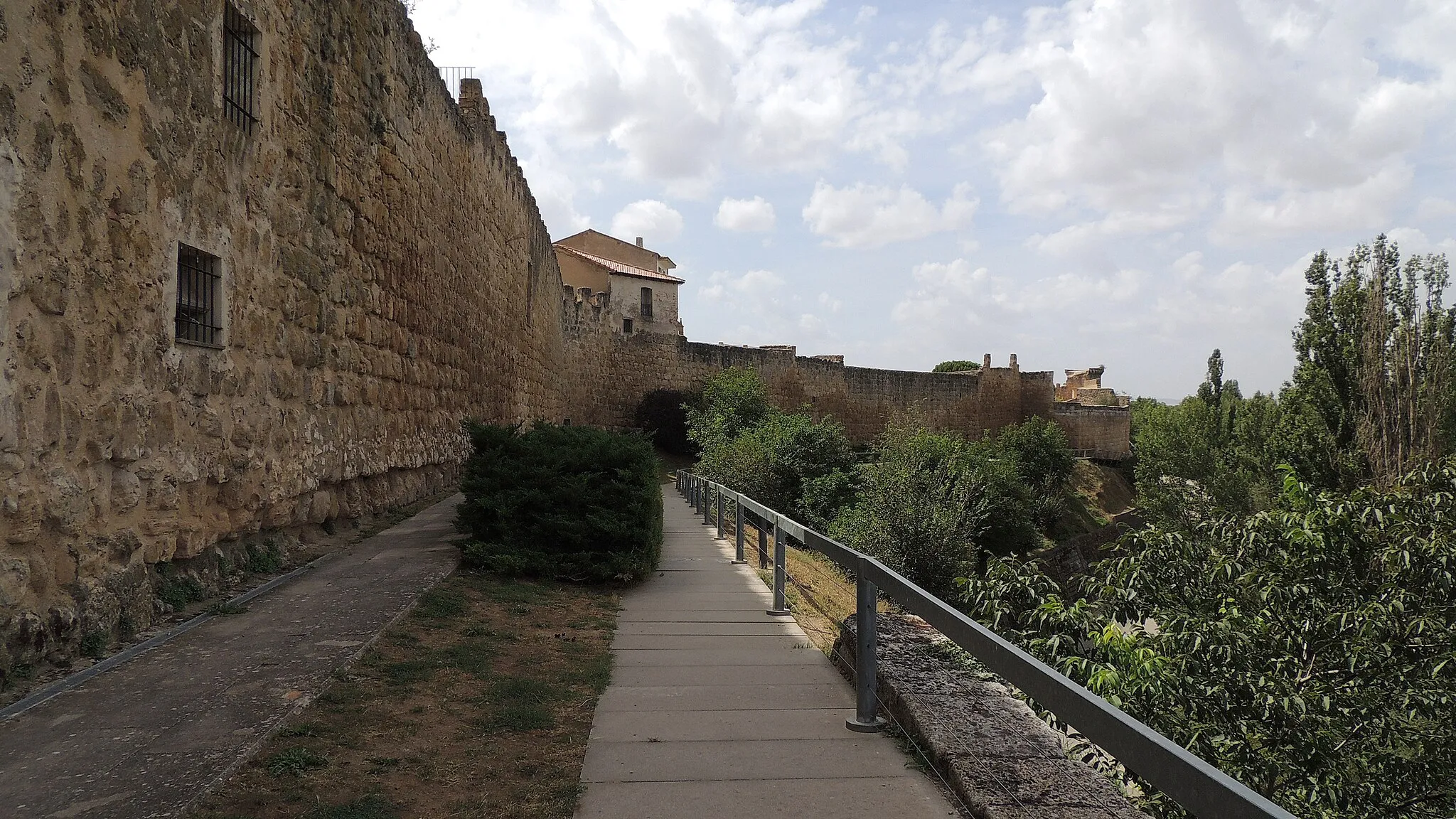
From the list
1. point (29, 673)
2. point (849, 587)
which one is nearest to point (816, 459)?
point (849, 587)

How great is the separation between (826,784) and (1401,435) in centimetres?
2278

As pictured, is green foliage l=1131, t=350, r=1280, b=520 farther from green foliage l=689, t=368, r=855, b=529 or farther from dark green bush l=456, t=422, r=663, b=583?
dark green bush l=456, t=422, r=663, b=583

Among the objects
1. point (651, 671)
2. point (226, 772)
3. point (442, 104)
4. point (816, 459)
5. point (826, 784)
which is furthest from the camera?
point (816, 459)

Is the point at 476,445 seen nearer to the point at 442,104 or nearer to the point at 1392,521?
the point at 442,104

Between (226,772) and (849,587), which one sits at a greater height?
(226,772)

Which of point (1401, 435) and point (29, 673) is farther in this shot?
point (1401, 435)

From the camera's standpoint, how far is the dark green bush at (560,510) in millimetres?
6797

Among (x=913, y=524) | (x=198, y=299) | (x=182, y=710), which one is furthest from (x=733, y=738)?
(x=913, y=524)

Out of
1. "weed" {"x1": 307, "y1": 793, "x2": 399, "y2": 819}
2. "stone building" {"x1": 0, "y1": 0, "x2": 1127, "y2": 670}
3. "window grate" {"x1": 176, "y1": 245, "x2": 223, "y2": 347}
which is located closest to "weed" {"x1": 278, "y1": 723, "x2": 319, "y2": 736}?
"weed" {"x1": 307, "y1": 793, "x2": 399, "y2": 819}

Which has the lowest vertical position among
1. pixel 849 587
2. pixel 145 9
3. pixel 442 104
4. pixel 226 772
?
pixel 849 587

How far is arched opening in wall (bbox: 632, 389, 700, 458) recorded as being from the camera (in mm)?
29047

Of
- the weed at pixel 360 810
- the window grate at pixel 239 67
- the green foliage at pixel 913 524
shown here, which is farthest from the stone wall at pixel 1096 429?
the weed at pixel 360 810

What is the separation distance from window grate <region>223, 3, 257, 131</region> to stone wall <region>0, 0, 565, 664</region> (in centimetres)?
12

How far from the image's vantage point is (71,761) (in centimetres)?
286
